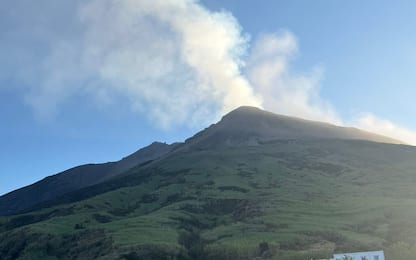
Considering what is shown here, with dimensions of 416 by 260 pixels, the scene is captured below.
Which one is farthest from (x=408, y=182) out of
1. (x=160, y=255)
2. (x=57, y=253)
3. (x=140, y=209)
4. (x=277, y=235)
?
(x=57, y=253)

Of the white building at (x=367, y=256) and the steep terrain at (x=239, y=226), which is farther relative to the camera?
the steep terrain at (x=239, y=226)

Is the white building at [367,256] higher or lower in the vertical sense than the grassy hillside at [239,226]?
lower

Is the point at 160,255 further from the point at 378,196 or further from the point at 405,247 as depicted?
the point at 378,196

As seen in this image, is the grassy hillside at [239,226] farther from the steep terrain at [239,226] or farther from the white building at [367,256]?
the white building at [367,256]

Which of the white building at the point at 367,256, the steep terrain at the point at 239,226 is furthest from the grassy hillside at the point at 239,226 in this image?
the white building at the point at 367,256

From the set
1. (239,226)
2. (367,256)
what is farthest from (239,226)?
(367,256)

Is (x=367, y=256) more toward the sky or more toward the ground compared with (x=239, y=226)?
more toward the ground

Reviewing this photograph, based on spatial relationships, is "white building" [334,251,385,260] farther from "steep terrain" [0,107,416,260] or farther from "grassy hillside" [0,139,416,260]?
"grassy hillside" [0,139,416,260]

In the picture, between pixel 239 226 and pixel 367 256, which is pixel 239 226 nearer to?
pixel 239 226

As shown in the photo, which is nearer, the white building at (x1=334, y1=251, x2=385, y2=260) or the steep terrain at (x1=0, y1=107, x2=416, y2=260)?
the white building at (x1=334, y1=251, x2=385, y2=260)

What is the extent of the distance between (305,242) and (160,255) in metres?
35.5

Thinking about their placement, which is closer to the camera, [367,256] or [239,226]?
[367,256]

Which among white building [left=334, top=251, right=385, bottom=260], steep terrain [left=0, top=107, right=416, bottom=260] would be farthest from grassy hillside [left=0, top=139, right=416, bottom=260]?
white building [left=334, top=251, right=385, bottom=260]

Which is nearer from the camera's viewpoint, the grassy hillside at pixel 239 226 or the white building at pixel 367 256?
the white building at pixel 367 256
